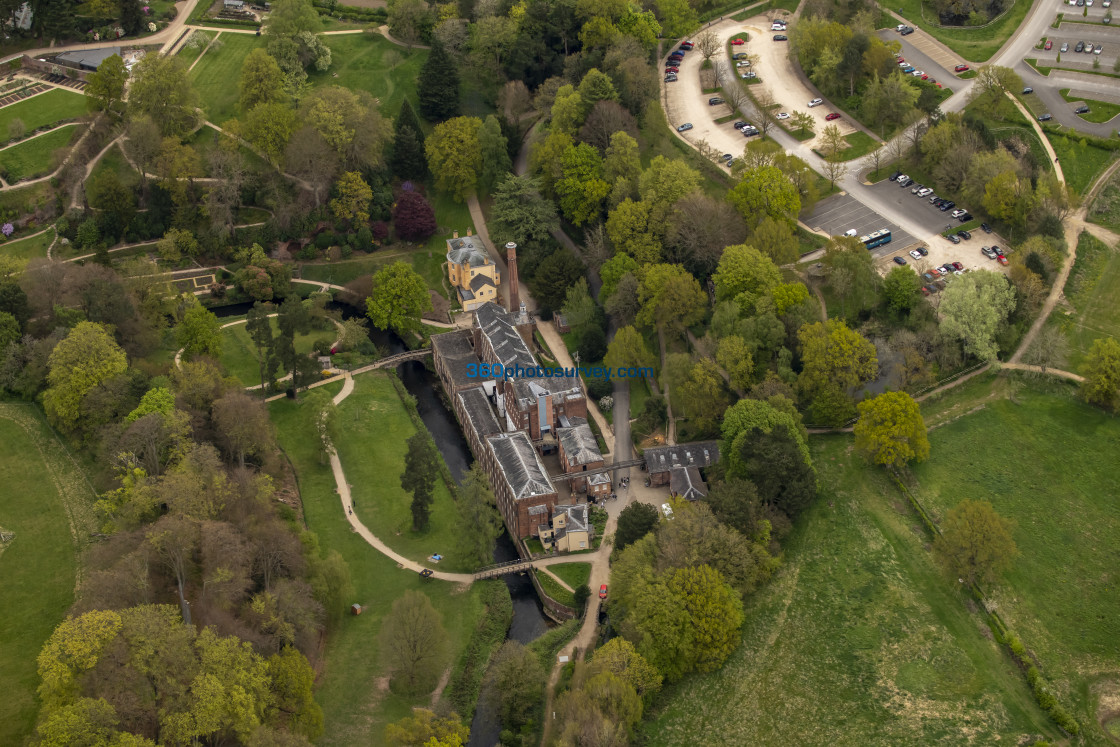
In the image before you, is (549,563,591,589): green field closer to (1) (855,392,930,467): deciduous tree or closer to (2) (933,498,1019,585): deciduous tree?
(1) (855,392,930,467): deciduous tree

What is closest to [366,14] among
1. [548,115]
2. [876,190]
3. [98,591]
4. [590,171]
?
[548,115]

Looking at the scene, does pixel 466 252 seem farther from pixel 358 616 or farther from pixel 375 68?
pixel 358 616

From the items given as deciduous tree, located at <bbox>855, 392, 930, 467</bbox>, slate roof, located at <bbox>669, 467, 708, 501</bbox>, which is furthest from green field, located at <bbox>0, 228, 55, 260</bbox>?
deciduous tree, located at <bbox>855, 392, 930, 467</bbox>

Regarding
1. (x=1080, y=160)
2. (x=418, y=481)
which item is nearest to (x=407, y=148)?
(x=418, y=481)

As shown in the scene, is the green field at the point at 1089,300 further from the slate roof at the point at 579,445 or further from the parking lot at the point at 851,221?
the slate roof at the point at 579,445

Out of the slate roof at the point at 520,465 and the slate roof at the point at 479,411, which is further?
the slate roof at the point at 479,411

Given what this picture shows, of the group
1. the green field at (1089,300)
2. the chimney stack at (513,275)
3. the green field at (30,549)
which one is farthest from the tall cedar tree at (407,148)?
the green field at (1089,300)
